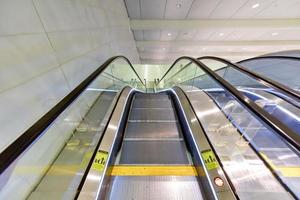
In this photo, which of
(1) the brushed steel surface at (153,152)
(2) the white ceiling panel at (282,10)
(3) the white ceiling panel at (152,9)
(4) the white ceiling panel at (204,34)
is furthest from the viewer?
(4) the white ceiling panel at (204,34)

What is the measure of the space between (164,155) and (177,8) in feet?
22.2

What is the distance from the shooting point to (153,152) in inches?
86.4

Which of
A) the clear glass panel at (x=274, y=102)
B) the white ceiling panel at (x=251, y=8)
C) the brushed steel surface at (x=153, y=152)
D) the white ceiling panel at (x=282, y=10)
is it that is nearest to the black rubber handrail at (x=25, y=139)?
the brushed steel surface at (x=153, y=152)

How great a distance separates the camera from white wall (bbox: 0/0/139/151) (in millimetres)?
1374

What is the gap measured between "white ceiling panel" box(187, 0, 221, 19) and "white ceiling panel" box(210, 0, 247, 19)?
0.75ft

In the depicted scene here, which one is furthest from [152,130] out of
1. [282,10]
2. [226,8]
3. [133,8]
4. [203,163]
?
[282,10]

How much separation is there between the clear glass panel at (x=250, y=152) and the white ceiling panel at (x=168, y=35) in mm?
7830

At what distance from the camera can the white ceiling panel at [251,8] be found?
21.7 feet

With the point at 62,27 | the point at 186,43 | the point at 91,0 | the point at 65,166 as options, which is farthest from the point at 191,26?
the point at 65,166

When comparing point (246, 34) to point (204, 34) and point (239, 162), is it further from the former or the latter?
point (239, 162)

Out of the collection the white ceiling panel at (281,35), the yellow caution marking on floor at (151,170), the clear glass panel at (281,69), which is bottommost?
the yellow caution marking on floor at (151,170)

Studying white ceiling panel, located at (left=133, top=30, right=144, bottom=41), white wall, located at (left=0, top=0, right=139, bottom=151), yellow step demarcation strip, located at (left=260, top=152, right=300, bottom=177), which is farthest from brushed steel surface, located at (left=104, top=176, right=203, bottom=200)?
white ceiling panel, located at (left=133, top=30, right=144, bottom=41)

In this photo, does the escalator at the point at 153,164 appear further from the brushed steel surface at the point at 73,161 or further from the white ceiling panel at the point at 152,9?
the white ceiling panel at the point at 152,9

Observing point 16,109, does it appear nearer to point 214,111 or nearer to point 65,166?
point 65,166
